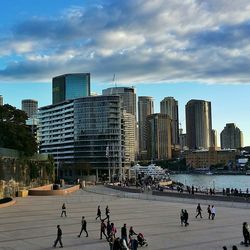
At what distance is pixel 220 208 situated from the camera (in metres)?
45.5

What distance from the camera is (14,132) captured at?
273 feet

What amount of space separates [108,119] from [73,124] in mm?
17879

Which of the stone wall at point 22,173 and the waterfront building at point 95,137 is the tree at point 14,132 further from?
the waterfront building at point 95,137

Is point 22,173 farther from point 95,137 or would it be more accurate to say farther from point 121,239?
point 95,137

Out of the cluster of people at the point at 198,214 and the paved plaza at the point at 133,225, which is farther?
the cluster of people at the point at 198,214

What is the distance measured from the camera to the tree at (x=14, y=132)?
81.7m

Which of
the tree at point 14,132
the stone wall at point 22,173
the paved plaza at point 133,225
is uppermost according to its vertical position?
the tree at point 14,132

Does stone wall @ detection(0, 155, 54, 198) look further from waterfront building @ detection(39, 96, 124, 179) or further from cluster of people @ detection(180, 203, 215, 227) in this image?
waterfront building @ detection(39, 96, 124, 179)

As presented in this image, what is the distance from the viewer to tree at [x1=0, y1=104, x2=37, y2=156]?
81688 millimetres

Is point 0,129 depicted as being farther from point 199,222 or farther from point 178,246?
point 178,246

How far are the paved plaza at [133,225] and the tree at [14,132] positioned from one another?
34770 mm

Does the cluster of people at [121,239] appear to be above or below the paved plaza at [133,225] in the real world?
above

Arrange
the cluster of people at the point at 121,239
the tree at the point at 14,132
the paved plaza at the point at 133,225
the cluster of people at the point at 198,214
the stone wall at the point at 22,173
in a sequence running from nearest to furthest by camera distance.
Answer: the cluster of people at the point at 121,239 → the paved plaza at the point at 133,225 → the cluster of people at the point at 198,214 → the stone wall at the point at 22,173 → the tree at the point at 14,132


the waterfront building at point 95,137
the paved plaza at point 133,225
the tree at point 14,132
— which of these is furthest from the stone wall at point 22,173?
the waterfront building at point 95,137
